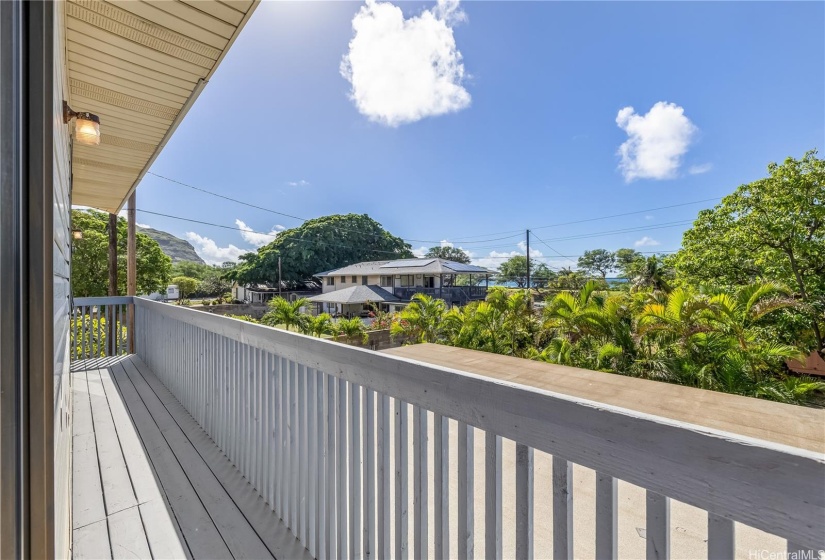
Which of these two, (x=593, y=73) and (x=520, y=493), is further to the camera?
(x=593, y=73)

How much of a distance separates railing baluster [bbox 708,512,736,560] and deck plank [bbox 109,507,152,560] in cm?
209

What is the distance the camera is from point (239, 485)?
205cm

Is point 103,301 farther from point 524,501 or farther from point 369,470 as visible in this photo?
point 524,501

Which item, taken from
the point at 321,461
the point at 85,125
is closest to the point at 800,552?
the point at 321,461

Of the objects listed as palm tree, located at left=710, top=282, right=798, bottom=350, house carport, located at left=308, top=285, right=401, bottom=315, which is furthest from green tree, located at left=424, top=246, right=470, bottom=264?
palm tree, located at left=710, top=282, right=798, bottom=350

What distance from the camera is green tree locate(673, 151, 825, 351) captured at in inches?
287

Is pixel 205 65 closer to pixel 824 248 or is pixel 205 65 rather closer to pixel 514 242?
pixel 824 248

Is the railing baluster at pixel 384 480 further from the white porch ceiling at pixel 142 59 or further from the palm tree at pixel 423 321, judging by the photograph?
the palm tree at pixel 423 321

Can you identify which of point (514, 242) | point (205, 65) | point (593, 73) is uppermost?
point (593, 73)

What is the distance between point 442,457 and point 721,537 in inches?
24.2

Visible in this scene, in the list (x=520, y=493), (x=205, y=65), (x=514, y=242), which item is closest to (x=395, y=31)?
(x=205, y=65)

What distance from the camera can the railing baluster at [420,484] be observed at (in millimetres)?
1065

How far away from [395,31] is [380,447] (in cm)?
755

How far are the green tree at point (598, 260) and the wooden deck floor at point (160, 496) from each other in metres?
61.5
